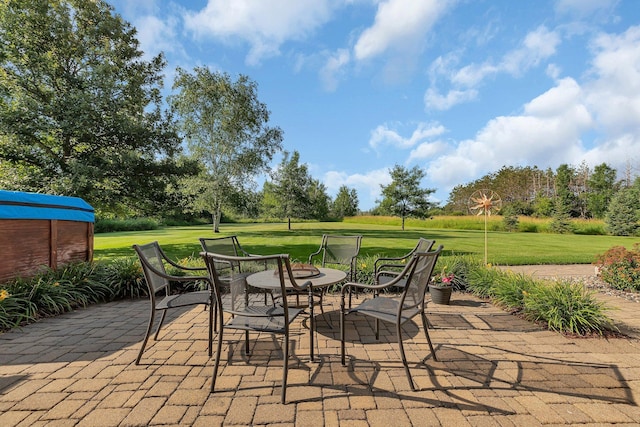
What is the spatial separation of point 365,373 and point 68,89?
1092cm

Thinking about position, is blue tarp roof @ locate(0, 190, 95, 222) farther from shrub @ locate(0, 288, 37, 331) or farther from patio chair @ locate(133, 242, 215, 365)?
patio chair @ locate(133, 242, 215, 365)

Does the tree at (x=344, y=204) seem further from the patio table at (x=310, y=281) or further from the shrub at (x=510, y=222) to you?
the patio table at (x=310, y=281)

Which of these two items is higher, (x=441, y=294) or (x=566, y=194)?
(x=566, y=194)

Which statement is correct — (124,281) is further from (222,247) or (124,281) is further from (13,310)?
(222,247)

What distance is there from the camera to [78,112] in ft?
25.3

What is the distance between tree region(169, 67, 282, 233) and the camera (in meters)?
17.5

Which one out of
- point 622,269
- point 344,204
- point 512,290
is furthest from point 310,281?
point 344,204

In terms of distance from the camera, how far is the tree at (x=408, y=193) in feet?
78.2

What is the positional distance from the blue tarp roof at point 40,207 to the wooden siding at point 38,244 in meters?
0.09

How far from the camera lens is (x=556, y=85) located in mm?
8180

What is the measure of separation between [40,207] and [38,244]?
0.62 meters

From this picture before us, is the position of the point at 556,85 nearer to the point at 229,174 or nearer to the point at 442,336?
the point at 442,336

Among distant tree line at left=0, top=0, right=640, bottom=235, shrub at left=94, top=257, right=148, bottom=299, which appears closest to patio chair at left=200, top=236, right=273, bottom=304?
shrub at left=94, top=257, right=148, bottom=299

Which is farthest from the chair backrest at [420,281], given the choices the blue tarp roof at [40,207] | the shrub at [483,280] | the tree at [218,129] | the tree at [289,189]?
the tree at [289,189]
